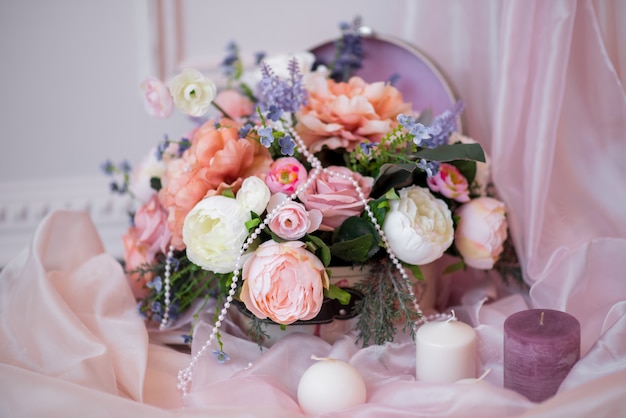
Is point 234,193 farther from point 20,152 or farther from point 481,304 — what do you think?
point 20,152

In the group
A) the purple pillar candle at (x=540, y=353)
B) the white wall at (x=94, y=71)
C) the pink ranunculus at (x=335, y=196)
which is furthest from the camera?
the white wall at (x=94, y=71)

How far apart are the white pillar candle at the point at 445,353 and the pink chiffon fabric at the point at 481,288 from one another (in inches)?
1.7

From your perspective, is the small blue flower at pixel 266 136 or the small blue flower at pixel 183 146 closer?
the small blue flower at pixel 266 136

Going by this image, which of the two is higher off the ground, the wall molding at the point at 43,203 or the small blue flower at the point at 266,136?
the small blue flower at the point at 266,136

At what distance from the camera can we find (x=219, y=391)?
73cm

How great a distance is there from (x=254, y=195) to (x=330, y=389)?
0.23m

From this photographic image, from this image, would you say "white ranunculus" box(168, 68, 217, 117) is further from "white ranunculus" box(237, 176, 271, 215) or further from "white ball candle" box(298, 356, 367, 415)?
"white ball candle" box(298, 356, 367, 415)

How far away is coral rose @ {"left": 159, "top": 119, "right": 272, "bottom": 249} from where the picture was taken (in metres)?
0.80

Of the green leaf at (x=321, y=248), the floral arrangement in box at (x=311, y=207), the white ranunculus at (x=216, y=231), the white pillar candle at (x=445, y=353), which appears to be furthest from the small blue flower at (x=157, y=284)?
the white pillar candle at (x=445, y=353)

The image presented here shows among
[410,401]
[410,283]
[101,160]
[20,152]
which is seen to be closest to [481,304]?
[410,283]

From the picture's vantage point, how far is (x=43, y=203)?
132 centimetres

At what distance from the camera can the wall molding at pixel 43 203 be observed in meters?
1.31

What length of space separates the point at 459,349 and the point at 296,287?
19 cm

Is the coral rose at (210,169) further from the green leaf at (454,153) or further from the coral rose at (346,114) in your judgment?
the green leaf at (454,153)
